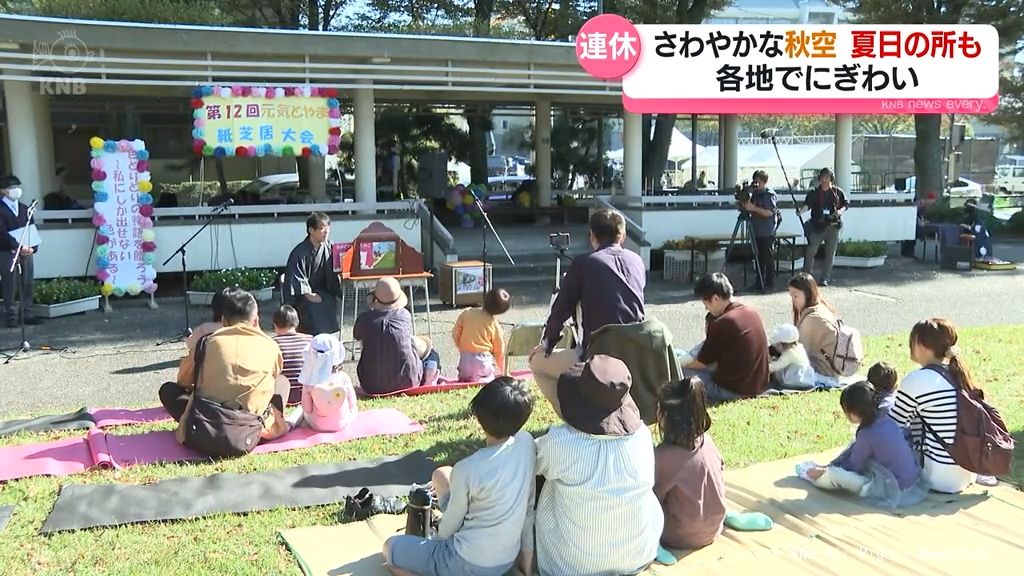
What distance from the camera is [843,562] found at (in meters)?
4.11

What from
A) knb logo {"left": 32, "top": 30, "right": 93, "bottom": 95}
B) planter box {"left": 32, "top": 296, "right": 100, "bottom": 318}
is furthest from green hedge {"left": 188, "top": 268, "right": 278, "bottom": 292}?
knb logo {"left": 32, "top": 30, "right": 93, "bottom": 95}

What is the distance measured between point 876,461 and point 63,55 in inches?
413

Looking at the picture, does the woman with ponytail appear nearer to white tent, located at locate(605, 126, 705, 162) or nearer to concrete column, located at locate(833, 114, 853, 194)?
concrete column, located at locate(833, 114, 853, 194)

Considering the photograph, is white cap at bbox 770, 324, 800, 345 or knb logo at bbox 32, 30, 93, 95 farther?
knb logo at bbox 32, 30, 93, 95

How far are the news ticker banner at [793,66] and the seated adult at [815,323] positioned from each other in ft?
24.0

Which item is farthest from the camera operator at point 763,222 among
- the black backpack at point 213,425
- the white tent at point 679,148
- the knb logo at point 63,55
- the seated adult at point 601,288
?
the white tent at point 679,148

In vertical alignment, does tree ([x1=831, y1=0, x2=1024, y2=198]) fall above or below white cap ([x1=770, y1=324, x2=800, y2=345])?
above

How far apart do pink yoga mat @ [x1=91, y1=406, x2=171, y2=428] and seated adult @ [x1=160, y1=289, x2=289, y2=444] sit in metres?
0.70

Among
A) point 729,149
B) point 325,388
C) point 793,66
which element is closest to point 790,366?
point 325,388

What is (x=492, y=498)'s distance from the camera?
11.9ft

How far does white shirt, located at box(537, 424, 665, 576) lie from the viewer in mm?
3660

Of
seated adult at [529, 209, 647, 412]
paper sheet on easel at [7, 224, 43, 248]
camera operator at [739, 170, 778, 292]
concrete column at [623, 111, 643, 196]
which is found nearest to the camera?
seated adult at [529, 209, 647, 412]

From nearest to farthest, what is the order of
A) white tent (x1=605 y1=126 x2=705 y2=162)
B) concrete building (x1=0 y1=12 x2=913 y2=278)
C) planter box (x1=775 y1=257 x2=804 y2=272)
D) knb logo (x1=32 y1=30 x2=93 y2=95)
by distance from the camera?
knb logo (x1=32 y1=30 x2=93 y2=95) → concrete building (x1=0 y1=12 x2=913 y2=278) → planter box (x1=775 y1=257 x2=804 y2=272) → white tent (x1=605 y1=126 x2=705 y2=162)

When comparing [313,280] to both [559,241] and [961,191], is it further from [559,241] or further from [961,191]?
[961,191]
